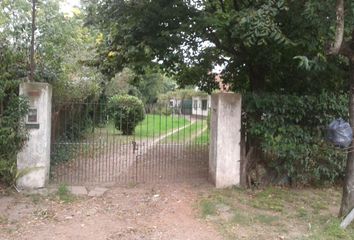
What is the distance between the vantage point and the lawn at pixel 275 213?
5.87 metres

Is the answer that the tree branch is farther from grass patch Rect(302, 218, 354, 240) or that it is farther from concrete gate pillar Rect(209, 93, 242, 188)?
concrete gate pillar Rect(209, 93, 242, 188)

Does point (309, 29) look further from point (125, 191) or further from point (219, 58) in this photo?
point (125, 191)

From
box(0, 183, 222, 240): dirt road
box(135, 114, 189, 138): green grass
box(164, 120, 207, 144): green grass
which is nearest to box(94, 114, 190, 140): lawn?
box(135, 114, 189, 138): green grass

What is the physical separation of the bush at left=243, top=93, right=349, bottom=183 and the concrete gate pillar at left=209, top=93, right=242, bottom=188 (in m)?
0.28

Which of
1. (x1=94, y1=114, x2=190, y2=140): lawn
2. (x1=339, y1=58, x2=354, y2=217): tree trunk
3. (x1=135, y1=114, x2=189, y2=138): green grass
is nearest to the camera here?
(x1=339, y1=58, x2=354, y2=217): tree trunk

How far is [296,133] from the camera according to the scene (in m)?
8.16

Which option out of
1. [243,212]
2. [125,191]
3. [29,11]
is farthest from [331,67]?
[29,11]

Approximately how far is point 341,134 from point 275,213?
1.66 metres

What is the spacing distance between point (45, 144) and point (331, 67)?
5820 mm

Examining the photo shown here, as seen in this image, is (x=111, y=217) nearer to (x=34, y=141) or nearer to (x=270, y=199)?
(x=34, y=141)

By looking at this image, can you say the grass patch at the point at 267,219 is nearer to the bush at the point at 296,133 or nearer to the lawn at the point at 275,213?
the lawn at the point at 275,213

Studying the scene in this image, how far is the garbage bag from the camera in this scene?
646 cm

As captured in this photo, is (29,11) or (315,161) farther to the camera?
(29,11)

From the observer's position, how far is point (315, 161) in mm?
8422
